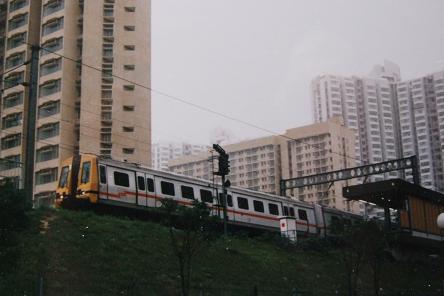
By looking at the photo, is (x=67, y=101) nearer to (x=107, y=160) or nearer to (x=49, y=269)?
(x=107, y=160)

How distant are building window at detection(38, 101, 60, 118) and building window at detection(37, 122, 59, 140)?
1.28 m

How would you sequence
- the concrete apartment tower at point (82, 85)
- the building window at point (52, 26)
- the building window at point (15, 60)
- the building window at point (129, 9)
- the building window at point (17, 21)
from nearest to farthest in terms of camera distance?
the concrete apartment tower at point (82, 85)
the building window at point (52, 26)
the building window at point (15, 60)
the building window at point (129, 9)
the building window at point (17, 21)

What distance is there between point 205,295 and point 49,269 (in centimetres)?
447

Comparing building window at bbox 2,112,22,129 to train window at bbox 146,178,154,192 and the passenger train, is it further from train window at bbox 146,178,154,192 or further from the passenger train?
train window at bbox 146,178,154,192

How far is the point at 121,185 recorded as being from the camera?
1096 inches

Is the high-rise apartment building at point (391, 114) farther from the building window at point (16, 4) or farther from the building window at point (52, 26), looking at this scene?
the building window at point (16, 4)

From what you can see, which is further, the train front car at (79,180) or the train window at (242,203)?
the train window at (242,203)

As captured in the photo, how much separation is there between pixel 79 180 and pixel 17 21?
50.4 metres

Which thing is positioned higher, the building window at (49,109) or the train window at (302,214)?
the building window at (49,109)

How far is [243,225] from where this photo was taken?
3466 centimetres

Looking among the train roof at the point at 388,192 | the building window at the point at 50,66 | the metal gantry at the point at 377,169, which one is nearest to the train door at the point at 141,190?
the train roof at the point at 388,192

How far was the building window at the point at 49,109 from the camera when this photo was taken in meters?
64.8

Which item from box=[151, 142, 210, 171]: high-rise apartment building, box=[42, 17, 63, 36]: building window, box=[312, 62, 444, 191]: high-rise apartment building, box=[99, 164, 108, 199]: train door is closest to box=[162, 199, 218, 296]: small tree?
box=[99, 164, 108, 199]: train door

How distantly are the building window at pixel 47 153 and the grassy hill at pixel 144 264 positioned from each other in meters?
36.7
